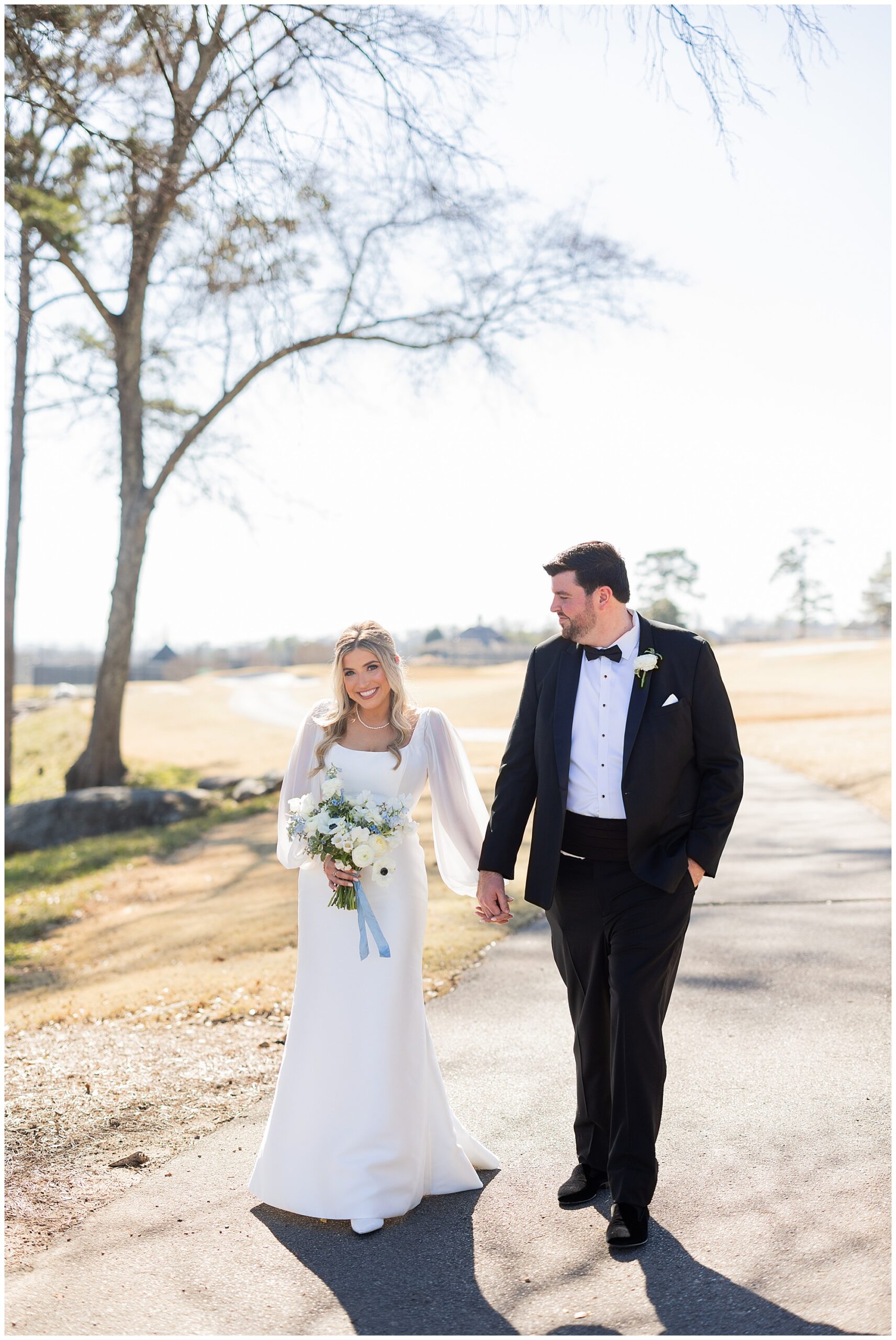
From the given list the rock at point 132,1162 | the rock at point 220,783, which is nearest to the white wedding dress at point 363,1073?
the rock at point 132,1162

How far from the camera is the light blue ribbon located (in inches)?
171

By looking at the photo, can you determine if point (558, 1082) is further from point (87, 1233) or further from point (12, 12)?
point (12, 12)

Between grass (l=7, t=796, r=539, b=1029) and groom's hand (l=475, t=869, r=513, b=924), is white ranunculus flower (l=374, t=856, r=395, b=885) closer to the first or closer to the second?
groom's hand (l=475, t=869, r=513, b=924)

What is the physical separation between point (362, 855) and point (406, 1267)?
1.45 metres

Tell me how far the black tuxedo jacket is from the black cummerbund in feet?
0.24

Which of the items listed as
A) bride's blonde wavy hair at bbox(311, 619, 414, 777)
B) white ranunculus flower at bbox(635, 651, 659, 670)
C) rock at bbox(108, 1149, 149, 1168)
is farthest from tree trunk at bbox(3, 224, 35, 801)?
white ranunculus flower at bbox(635, 651, 659, 670)

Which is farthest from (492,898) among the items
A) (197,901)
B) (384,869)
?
(197,901)

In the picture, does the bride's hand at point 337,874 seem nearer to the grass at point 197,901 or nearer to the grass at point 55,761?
the grass at point 197,901

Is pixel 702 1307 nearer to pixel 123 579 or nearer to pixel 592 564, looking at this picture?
pixel 592 564

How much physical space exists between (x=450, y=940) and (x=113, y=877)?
638cm

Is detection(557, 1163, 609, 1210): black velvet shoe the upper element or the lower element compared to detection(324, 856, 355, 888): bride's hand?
lower

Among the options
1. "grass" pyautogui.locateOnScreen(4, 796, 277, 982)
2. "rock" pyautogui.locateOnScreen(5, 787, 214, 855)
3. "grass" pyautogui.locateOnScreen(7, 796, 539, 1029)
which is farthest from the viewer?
"rock" pyautogui.locateOnScreen(5, 787, 214, 855)

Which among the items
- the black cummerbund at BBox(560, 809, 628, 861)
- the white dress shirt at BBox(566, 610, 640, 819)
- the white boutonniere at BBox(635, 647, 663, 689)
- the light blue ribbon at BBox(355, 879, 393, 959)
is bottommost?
the light blue ribbon at BBox(355, 879, 393, 959)

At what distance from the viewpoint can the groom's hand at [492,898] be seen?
4.42 m
